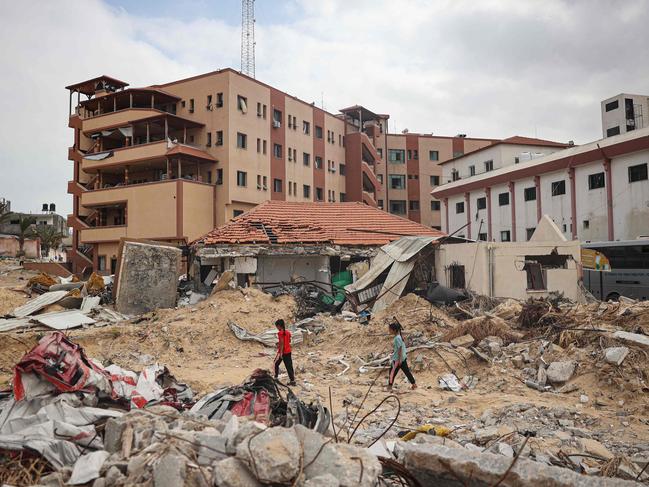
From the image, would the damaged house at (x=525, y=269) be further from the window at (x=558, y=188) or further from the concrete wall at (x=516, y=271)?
the window at (x=558, y=188)

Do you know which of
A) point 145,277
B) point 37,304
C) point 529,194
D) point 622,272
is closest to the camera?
point 37,304

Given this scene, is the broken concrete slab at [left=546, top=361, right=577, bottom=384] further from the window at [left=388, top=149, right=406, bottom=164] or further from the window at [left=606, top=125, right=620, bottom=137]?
the window at [left=388, top=149, right=406, bottom=164]

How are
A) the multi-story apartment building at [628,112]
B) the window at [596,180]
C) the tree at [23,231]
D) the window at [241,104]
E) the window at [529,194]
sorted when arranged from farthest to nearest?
1. the tree at [23,231]
2. the multi-story apartment building at [628,112]
3. the window at [241,104]
4. the window at [529,194]
5. the window at [596,180]

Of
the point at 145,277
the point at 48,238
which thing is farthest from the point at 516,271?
the point at 48,238

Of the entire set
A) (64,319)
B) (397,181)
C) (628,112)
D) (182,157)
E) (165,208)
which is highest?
(628,112)

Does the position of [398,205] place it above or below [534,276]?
above

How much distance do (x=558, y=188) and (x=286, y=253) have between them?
21.0m

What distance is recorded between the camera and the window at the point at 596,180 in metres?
27.8

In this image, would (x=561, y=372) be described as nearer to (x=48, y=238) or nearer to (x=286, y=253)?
(x=286, y=253)

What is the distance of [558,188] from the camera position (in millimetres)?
30812

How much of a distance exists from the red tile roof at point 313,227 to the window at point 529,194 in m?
13.8

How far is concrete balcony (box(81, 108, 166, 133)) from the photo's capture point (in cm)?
3429

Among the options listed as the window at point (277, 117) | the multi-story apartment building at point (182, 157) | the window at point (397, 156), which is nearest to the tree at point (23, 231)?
the multi-story apartment building at point (182, 157)

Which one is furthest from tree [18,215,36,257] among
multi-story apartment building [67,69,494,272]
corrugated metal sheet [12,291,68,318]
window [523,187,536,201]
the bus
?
the bus
